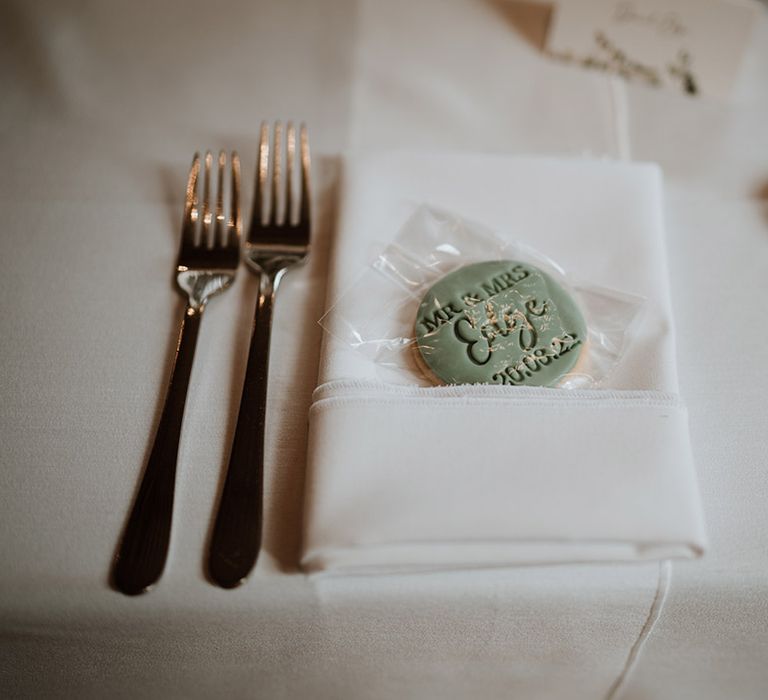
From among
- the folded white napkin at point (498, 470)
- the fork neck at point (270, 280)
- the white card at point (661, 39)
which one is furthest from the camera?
the white card at point (661, 39)

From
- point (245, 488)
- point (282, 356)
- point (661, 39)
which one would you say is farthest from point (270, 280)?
point (661, 39)

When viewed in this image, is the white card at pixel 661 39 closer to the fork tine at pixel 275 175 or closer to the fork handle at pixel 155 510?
the fork tine at pixel 275 175

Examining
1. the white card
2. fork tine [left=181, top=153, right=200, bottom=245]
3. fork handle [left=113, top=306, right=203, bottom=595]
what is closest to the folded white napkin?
fork handle [left=113, top=306, right=203, bottom=595]

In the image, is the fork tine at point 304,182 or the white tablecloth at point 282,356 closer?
the white tablecloth at point 282,356

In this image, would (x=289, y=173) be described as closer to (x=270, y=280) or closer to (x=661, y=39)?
(x=270, y=280)

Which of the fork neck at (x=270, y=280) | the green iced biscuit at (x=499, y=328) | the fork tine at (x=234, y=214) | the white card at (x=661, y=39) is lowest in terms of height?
Answer: the green iced biscuit at (x=499, y=328)

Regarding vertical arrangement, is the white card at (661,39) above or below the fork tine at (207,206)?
above

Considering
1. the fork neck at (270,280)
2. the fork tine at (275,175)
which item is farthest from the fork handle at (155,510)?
the fork tine at (275,175)
